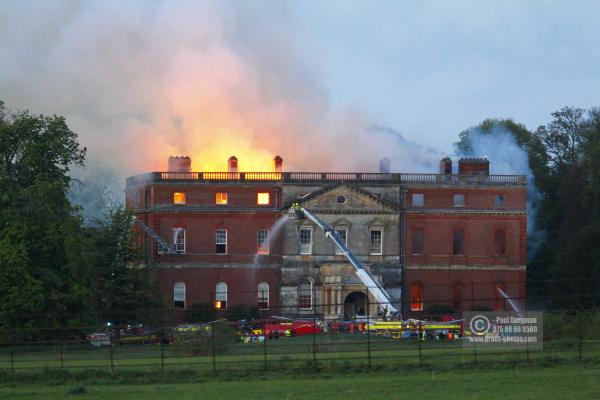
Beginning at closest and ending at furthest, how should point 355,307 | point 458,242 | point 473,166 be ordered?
1. point 355,307
2. point 458,242
3. point 473,166

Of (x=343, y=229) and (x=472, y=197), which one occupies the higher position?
(x=472, y=197)

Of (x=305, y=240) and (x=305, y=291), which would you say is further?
(x=305, y=240)

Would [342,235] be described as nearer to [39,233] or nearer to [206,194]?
[206,194]

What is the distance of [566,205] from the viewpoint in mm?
89875

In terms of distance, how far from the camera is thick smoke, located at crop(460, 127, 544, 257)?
93500mm

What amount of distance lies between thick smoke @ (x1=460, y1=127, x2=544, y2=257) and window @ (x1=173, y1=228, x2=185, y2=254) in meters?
24.6

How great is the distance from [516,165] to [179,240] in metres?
26.9

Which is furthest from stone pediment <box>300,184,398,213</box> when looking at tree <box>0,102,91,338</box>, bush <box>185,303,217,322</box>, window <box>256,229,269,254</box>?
tree <box>0,102,91,338</box>

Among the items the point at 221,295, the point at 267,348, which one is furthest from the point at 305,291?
the point at 267,348

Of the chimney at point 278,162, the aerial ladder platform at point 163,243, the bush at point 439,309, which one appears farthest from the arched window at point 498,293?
the aerial ladder platform at point 163,243

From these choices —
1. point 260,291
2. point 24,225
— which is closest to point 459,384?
point 24,225

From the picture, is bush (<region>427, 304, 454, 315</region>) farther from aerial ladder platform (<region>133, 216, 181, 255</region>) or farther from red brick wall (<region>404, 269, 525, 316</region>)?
aerial ladder platform (<region>133, 216, 181, 255</region>)

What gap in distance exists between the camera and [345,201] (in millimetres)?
82750

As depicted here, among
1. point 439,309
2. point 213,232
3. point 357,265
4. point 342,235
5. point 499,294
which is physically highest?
point 213,232
